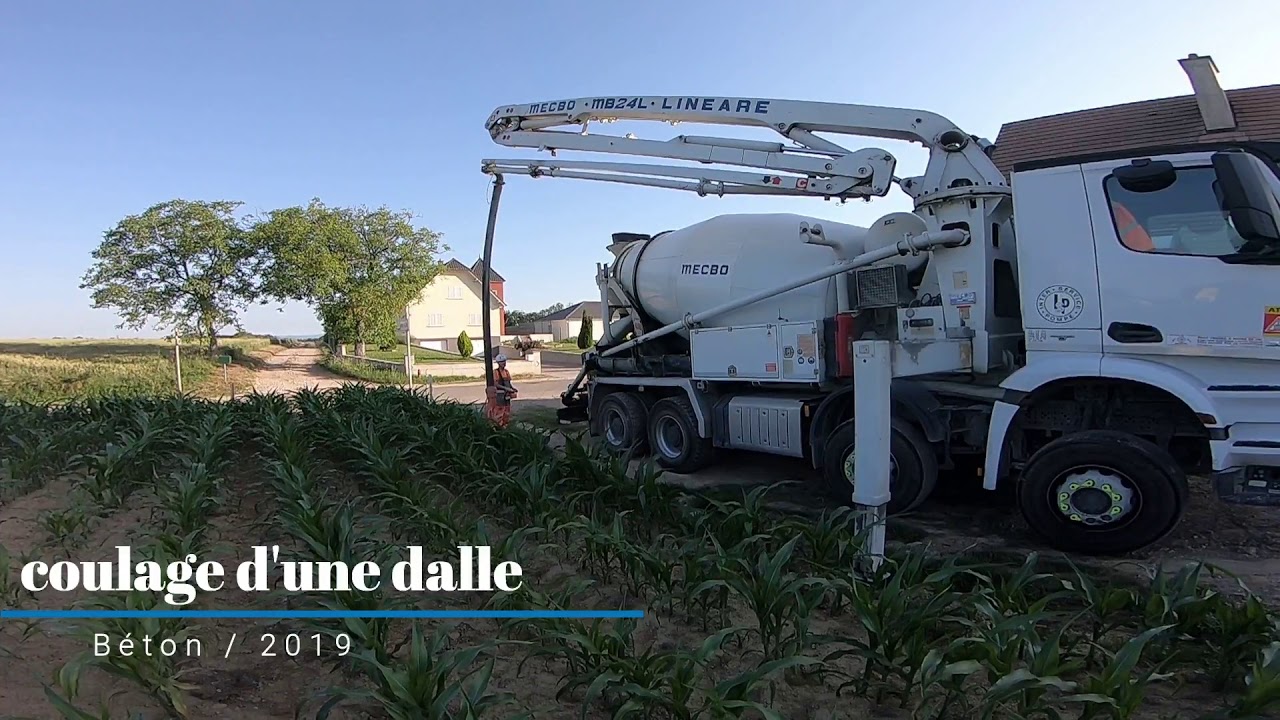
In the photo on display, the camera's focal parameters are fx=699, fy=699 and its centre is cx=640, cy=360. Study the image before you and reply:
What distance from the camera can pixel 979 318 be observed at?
553cm

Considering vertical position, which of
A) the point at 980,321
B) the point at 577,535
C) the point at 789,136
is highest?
the point at 789,136

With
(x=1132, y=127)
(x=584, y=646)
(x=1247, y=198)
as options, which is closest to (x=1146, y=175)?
(x=1247, y=198)

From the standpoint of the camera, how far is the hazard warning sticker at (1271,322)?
4.32 meters

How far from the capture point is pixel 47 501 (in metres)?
5.52

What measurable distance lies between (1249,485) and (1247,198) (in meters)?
1.87

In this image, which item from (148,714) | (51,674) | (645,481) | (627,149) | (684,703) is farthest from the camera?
(627,149)

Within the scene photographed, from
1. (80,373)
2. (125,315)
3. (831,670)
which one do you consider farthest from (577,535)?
(125,315)

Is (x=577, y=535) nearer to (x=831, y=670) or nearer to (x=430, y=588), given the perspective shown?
(x=430, y=588)

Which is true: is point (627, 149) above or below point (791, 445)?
above

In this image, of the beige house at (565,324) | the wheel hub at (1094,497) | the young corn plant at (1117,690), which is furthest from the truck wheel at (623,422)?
the beige house at (565,324)

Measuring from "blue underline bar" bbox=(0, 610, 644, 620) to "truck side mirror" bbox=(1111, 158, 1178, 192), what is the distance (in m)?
4.31

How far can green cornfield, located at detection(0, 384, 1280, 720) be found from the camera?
249 centimetres

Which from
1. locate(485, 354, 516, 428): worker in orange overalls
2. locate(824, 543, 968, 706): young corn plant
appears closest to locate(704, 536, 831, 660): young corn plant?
locate(824, 543, 968, 706): young corn plant

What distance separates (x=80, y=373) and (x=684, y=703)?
82.9 ft
